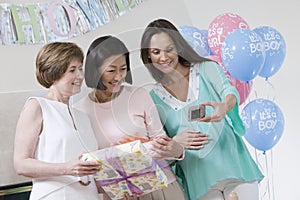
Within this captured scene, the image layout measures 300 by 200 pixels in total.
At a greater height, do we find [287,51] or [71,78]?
[71,78]

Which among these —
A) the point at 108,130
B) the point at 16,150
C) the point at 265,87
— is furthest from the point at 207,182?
the point at 265,87

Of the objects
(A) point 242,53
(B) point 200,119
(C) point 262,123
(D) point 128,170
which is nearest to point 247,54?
(A) point 242,53

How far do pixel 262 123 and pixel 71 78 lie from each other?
4.03 feet

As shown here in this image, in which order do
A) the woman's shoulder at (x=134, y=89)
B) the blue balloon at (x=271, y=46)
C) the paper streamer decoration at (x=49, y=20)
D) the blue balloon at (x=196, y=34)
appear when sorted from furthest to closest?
the paper streamer decoration at (x=49, y=20) < the blue balloon at (x=271, y=46) < the blue balloon at (x=196, y=34) < the woman's shoulder at (x=134, y=89)

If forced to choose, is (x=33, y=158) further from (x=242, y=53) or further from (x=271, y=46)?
(x=271, y=46)

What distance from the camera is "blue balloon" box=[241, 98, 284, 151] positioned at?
8.72ft

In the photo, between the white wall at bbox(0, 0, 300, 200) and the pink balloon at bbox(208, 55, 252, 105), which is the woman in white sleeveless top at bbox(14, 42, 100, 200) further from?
the white wall at bbox(0, 0, 300, 200)

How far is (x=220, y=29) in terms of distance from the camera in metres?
2.60

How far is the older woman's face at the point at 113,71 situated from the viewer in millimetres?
1604

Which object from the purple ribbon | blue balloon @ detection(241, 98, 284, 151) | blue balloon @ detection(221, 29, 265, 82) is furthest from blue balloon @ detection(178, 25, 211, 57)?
the purple ribbon

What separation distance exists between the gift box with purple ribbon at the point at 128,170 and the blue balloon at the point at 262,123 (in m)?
1.09

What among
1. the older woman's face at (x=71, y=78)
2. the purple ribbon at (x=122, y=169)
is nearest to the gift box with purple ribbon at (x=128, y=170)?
the purple ribbon at (x=122, y=169)

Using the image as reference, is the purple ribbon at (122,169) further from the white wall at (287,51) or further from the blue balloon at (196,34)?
the white wall at (287,51)

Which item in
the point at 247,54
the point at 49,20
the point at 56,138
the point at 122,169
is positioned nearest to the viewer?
the point at 122,169
